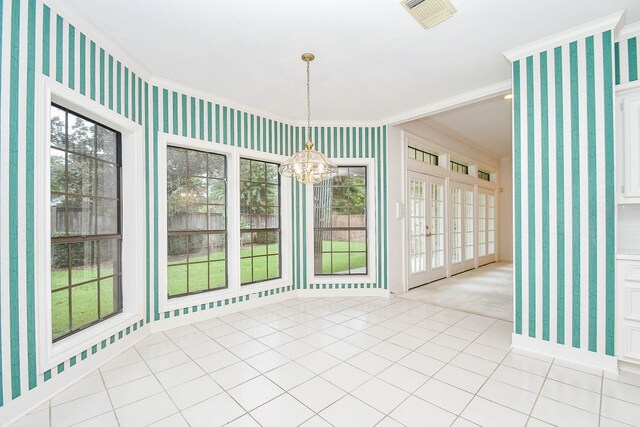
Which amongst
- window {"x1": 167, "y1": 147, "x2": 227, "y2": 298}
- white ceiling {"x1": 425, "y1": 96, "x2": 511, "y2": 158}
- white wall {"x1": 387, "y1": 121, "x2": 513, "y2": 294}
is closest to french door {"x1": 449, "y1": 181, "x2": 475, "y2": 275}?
white ceiling {"x1": 425, "y1": 96, "x2": 511, "y2": 158}

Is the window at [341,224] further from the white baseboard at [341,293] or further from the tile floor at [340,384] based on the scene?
the tile floor at [340,384]

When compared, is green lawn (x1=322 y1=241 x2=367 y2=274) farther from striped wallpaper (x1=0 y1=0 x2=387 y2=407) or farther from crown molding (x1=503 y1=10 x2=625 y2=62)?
crown molding (x1=503 y1=10 x2=625 y2=62)

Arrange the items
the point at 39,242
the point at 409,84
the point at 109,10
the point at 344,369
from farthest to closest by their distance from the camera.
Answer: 1. the point at 409,84
2. the point at 344,369
3. the point at 109,10
4. the point at 39,242

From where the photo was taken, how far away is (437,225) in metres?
6.08

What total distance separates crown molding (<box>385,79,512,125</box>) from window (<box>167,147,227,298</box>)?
284cm

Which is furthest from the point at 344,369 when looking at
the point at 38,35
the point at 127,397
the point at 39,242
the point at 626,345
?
the point at 38,35

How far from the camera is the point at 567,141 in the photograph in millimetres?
2641

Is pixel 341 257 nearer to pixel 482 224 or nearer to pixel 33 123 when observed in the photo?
pixel 33 123

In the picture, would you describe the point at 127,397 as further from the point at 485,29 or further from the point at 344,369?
the point at 485,29

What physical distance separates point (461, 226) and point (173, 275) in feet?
20.2

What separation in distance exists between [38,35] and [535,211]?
435 cm

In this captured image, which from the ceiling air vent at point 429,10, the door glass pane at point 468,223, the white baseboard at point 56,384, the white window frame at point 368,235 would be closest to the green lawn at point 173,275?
the white window frame at point 368,235

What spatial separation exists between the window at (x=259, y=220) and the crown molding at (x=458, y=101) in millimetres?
2200

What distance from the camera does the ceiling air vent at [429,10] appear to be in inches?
87.7
